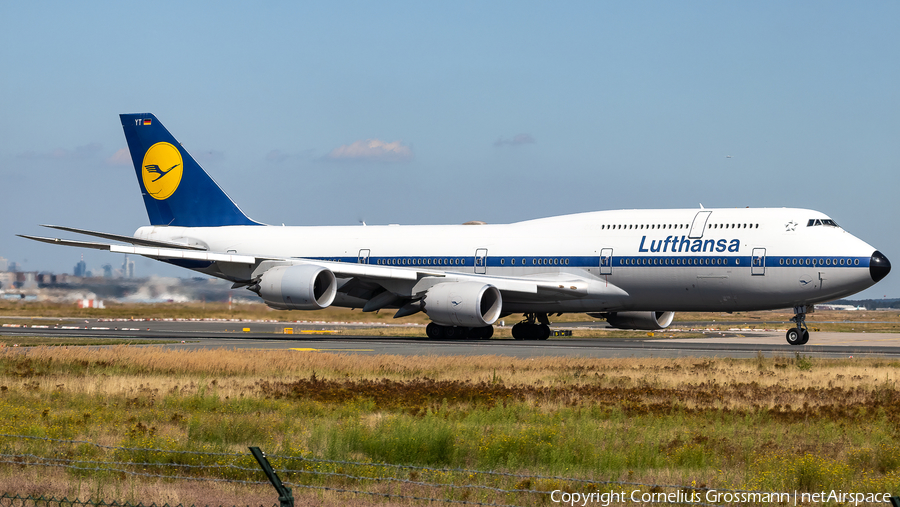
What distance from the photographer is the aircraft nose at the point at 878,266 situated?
3122 centimetres

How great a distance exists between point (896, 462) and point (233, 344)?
25.1 metres

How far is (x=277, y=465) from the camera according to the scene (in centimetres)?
1100

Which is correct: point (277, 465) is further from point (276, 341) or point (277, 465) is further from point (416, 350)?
point (276, 341)

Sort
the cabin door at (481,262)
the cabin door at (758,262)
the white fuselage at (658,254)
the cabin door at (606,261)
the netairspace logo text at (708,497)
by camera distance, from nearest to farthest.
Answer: the netairspace logo text at (708,497), the white fuselage at (658,254), the cabin door at (758,262), the cabin door at (606,261), the cabin door at (481,262)

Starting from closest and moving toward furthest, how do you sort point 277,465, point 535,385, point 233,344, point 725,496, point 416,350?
point 725,496, point 277,465, point 535,385, point 416,350, point 233,344

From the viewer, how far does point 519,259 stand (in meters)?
36.6

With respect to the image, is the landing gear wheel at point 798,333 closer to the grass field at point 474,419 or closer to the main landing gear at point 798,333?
the main landing gear at point 798,333

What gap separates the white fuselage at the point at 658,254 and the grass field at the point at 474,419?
8522 millimetres

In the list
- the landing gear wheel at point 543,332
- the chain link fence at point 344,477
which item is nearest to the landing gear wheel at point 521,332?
the landing gear wheel at point 543,332

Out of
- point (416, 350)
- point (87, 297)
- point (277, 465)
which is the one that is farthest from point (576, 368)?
point (87, 297)

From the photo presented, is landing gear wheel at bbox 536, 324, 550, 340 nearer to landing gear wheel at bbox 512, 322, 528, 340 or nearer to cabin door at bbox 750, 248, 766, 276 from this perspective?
landing gear wheel at bbox 512, 322, 528, 340

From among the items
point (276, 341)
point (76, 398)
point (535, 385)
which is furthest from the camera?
point (276, 341)

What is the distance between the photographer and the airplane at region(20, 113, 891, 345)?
1268 inches

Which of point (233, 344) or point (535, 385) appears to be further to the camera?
point (233, 344)
